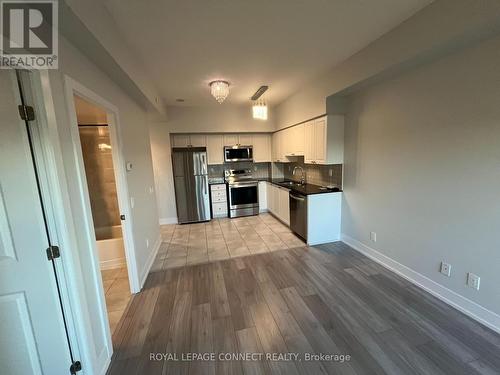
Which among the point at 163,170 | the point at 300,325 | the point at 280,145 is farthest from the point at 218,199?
the point at 300,325

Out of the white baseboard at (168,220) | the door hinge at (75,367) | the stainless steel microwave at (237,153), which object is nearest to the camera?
the door hinge at (75,367)

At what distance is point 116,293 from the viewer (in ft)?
8.36

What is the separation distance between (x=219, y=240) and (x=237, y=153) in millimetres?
2444

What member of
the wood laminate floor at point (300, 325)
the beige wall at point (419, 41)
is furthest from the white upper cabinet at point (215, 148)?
the wood laminate floor at point (300, 325)

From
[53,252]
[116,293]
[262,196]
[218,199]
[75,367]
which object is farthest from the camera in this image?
[262,196]

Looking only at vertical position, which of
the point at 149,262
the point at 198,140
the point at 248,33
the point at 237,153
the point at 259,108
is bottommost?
the point at 149,262

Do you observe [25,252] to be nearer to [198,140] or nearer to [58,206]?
[58,206]

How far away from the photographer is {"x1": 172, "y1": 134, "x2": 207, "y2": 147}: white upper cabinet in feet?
17.1

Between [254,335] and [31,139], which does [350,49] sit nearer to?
[31,139]

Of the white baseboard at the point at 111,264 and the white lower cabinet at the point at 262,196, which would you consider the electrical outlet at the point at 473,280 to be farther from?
the white baseboard at the point at 111,264

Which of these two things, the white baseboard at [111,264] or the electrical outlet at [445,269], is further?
the white baseboard at [111,264]

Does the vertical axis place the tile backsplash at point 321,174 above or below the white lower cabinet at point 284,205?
above

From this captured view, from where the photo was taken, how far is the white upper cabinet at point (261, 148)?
572cm

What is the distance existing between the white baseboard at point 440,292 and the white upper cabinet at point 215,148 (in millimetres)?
3811
